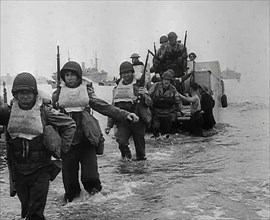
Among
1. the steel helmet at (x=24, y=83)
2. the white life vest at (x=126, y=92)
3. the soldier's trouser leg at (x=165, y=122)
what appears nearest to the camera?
the steel helmet at (x=24, y=83)

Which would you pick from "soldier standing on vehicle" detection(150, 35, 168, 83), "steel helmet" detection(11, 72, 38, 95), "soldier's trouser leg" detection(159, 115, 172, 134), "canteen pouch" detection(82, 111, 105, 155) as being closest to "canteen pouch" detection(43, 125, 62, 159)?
"steel helmet" detection(11, 72, 38, 95)

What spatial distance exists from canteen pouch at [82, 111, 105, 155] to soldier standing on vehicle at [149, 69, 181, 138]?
5.31 metres

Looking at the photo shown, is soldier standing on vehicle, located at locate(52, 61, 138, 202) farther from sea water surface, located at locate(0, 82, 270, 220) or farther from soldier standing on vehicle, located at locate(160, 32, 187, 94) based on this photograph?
soldier standing on vehicle, located at locate(160, 32, 187, 94)

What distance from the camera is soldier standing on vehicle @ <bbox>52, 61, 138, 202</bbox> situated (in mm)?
6102

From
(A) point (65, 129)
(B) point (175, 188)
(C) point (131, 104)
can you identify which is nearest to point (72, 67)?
(A) point (65, 129)

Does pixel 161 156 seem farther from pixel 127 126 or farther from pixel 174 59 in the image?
pixel 174 59

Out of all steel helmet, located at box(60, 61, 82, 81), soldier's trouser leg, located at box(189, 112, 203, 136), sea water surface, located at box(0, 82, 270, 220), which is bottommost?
sea water surface, located at box(0, 82, 270, 220)

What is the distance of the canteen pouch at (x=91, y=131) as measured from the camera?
6023 mm

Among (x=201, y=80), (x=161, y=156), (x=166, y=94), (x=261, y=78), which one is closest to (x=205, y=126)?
(x=201, y=80)

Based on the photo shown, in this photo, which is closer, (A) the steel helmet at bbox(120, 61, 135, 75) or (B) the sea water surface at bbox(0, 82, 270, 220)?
(B) the sea water surface at bbox(0, 82, 270, 220)

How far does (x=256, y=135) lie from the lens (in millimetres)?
13797

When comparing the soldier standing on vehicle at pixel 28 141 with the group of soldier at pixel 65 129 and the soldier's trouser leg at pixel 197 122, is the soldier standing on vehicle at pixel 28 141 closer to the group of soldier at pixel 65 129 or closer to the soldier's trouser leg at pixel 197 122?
the group of soldier at pixel 65 129

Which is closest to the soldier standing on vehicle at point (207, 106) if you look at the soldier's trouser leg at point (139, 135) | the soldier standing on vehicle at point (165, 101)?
the soldier standing on vehicle at point (165, 101)

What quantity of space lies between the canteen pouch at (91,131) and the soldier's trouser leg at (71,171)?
27 centimetres
